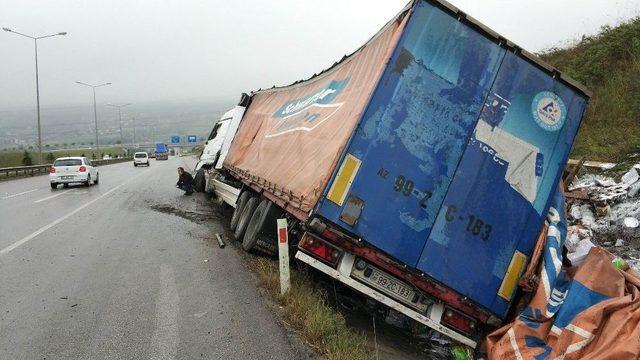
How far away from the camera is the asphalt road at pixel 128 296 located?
4.64 meters

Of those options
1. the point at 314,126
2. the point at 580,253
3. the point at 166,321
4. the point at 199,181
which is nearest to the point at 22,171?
the point at 199,181

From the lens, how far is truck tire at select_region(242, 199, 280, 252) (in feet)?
24.9

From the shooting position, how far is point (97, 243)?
9.06m

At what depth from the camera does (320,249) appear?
532cm

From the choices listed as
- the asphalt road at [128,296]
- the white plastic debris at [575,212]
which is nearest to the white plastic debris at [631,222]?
the white plastic debris at [575,212]

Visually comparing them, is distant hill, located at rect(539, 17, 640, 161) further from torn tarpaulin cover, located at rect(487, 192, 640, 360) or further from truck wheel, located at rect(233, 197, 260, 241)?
truck wheel, located at rect(233, 197, 260, 241)

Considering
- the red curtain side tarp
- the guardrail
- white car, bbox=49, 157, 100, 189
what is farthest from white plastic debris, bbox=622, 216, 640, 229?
the guardrail

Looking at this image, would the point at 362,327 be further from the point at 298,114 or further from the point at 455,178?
the point at 298,114

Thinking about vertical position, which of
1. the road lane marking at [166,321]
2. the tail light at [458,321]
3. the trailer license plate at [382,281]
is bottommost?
the road lane marking at [166,321]

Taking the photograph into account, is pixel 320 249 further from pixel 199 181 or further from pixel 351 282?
pixel 199 181

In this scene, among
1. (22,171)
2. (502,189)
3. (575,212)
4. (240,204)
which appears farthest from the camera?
(22,171)

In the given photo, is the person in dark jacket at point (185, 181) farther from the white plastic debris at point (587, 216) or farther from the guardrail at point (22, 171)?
the guardrail at point (22, 171)

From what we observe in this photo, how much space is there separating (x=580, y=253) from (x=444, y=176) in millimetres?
1933

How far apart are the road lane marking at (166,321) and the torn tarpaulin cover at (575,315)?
315 cm
